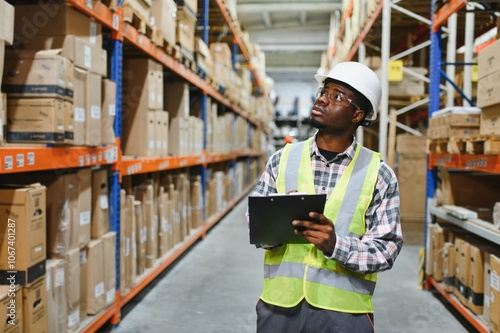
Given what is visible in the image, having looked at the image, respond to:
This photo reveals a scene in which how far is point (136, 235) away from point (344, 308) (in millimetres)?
3022

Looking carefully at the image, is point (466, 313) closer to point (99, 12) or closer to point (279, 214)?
point (279, 214)

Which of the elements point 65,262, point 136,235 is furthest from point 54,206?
point 136,235

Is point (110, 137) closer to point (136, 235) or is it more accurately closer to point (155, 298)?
point (136, 235)

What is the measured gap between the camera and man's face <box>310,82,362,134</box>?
1872mm

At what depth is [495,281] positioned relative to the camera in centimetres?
311

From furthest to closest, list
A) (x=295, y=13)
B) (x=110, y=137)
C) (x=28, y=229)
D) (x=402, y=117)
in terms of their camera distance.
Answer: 1. (x=295, y=13)
2. (x=402, y=117)
3. (x=110, y=137)
4. (x=28, y=229)

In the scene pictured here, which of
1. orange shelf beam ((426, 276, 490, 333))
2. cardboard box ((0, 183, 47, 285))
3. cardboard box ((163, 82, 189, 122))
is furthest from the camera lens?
cardboard box ((163, 82, 189, 122))

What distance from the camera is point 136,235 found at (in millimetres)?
4426

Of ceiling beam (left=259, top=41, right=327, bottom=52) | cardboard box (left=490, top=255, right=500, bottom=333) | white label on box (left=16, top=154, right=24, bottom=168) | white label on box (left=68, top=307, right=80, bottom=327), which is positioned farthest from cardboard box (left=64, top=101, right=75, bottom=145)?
ceiling beam (left=259, top=41, right=327, bottom=52)

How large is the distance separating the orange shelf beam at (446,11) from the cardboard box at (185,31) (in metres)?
2.79

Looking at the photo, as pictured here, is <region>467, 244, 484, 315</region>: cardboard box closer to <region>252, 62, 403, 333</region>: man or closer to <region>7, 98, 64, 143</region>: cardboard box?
<region>252, 62, 403, 333</region>: man

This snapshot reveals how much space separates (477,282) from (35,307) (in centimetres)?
307

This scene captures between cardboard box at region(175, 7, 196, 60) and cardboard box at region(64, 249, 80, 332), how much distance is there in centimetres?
319

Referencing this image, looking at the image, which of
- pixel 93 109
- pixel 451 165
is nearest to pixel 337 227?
pixel 93 109
